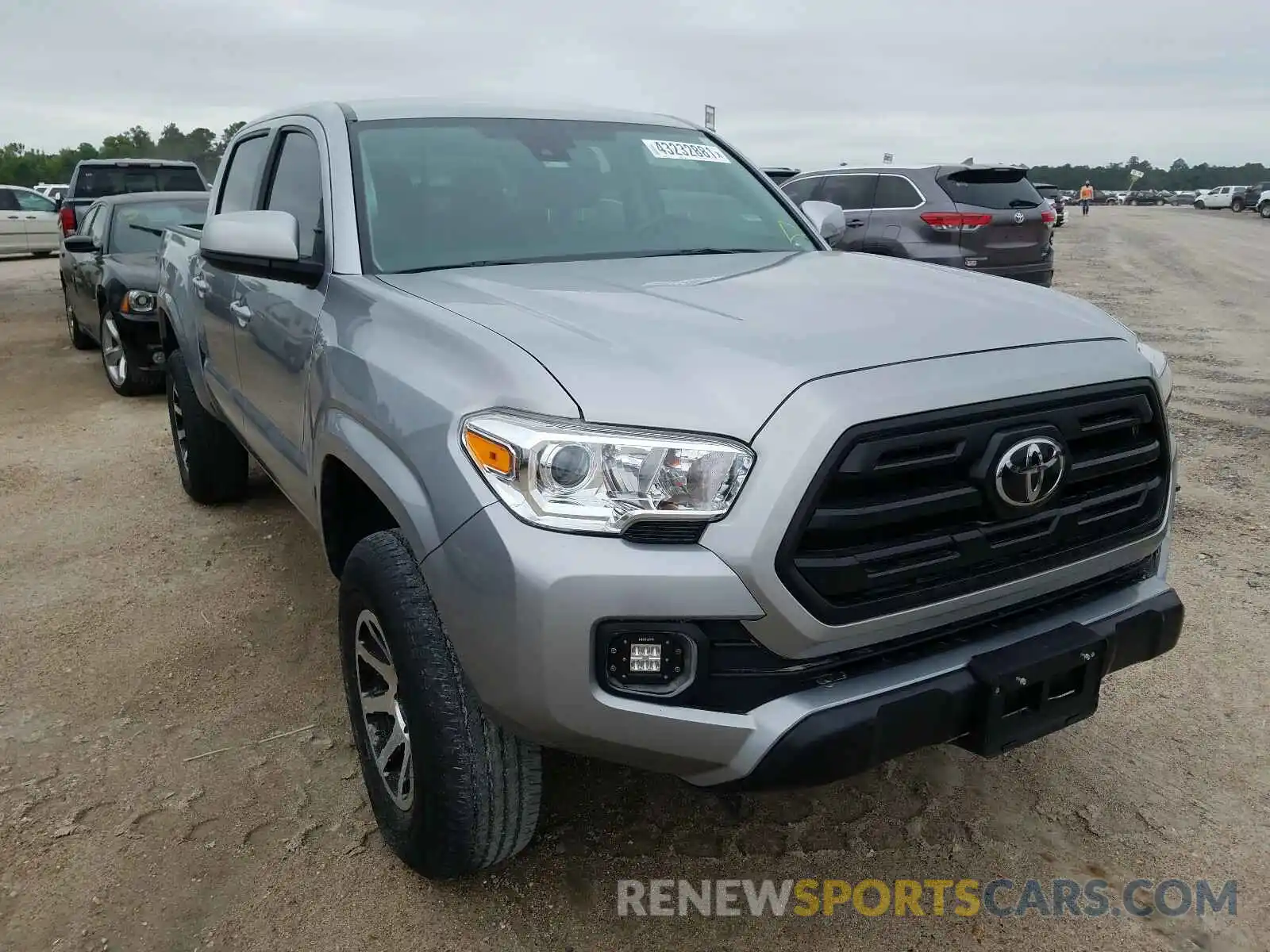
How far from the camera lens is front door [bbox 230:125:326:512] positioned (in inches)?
113

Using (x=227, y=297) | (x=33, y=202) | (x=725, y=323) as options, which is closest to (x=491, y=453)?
(x=725, y=323)

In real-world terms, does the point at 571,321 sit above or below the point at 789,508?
above

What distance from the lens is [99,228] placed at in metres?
8.62

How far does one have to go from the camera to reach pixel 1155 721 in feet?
10.2

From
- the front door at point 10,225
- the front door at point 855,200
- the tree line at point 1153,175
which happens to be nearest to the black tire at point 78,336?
the front door at point 855,200

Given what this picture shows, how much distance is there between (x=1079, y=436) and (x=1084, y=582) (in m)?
0.38

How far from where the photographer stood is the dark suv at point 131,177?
1330 centimetres

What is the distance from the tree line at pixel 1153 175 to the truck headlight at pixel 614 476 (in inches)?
3947

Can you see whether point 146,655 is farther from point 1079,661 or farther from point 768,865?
point 1079,661

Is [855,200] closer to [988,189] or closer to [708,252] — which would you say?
[988,189]

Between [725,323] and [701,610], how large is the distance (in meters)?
0.66

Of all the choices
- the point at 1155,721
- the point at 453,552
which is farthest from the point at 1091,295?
the point at 453,552

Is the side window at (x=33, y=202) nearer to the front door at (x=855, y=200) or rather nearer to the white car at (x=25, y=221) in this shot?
the white car at (x=25, y=221)

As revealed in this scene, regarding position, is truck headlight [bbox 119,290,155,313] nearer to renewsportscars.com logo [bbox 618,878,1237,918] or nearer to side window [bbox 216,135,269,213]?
side window [bbox 216,135,269,213]
